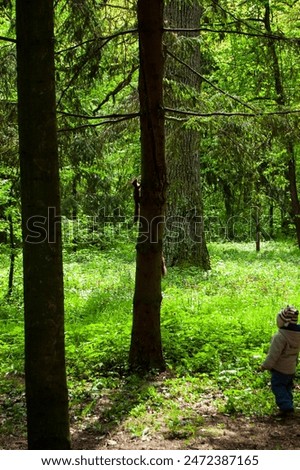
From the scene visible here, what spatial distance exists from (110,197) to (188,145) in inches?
262

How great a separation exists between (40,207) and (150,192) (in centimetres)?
344

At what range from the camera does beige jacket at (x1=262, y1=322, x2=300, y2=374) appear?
6156 millimetres

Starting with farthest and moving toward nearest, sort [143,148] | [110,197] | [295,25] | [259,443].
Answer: [110,197] → [295,25] → [143,148] → [259,443]

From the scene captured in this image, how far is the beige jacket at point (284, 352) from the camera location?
6.16m

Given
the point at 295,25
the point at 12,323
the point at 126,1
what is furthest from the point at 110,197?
the point at 126,1

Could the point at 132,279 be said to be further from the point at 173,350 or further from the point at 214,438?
the point at 214,438

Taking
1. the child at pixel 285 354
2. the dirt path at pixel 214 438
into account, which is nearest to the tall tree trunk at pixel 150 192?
the dirt path at pixel 214 438

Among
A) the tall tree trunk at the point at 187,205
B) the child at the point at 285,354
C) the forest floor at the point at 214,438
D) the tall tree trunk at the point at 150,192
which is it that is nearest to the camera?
the forest floor at the point at 214,438

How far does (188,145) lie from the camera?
14672 mm

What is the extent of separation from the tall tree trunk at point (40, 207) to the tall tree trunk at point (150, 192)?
10.7 ft

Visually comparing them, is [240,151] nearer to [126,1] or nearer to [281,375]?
[126,1]

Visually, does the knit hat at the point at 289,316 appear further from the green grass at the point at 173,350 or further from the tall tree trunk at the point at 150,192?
the tall tree trunk at the point at 150,192

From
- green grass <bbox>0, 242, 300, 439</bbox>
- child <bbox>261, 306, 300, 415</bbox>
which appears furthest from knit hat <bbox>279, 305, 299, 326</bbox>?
green grass <bbox>0, 242, 300, 439</bbox>
